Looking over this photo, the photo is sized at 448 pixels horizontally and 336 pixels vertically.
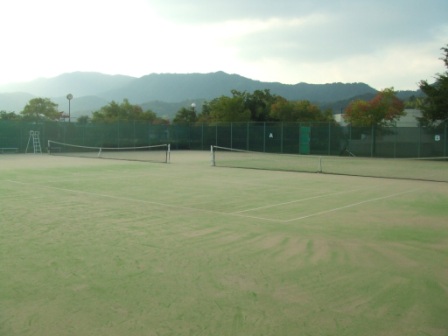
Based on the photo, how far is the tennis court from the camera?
3.47m

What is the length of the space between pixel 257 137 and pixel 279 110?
17258 mm

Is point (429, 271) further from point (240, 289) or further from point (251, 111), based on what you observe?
point (251, 111)

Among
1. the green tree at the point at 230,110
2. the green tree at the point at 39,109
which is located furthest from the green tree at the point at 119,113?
the green tree at the point at 230,110

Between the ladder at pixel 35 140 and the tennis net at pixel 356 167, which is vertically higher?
the ladder at pixel 35 140

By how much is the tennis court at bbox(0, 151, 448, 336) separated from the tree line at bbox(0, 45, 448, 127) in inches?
862

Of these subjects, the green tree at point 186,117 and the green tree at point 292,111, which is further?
the green tree at point 186,117

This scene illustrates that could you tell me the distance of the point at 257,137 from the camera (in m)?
33.9

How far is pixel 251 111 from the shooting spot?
52.0 metres

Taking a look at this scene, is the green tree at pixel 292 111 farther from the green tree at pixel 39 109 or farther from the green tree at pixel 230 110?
the green tree at pixel 39 109

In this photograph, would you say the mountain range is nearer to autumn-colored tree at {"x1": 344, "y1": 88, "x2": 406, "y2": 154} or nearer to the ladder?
autumn-colored tree at {"x1": 344, "y1": 88, "x2": 406, "y2": 154}

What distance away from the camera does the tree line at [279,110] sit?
96.4 feet

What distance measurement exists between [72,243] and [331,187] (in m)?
7.92

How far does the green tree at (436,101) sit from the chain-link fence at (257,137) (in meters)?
1.71

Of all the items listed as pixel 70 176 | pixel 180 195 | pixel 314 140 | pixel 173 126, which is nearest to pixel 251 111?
pixel 173 126
